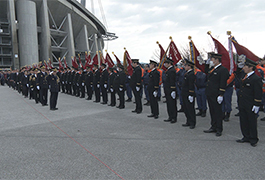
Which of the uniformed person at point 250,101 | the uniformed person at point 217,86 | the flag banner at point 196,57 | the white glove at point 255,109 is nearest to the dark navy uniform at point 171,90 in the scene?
the flag banner at point 196,57

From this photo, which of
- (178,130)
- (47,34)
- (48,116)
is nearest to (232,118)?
(178,130)

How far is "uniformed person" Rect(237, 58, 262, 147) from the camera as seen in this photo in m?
4.67

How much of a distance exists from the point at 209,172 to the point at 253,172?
0.70 m

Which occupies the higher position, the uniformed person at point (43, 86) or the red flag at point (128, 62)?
the red flag at point (128, 62)

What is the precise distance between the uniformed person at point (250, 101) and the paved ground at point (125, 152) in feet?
0.84

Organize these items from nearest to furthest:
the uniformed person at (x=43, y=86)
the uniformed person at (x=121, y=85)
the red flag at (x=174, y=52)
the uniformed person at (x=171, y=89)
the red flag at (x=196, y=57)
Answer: the red flag at (x=196, y=57), the uniformed person at (x=171, y=89), the red flag at (x=174, y=52), the uniformed person at (x=121, y=85), the uniformed person at (x=43, y=86)

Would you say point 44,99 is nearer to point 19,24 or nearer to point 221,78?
point 221,78

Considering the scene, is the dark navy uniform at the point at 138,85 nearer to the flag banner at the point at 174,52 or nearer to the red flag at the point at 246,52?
the flag banner at the point at 174,52

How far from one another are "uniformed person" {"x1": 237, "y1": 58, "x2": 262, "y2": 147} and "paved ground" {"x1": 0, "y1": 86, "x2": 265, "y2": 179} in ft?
0.84

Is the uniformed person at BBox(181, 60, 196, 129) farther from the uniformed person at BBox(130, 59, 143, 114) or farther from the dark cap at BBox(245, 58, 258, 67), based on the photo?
the uniformed person at BBox(130, 59, 143, 114)

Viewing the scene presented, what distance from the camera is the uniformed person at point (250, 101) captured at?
4672 millimetres

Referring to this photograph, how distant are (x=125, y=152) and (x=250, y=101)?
2.97 meters

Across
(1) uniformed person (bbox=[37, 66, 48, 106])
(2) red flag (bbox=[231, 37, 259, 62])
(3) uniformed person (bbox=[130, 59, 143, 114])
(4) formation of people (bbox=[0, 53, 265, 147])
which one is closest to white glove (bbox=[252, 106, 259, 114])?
(4) formation of people (bbox=[0, 53, 265, 147])

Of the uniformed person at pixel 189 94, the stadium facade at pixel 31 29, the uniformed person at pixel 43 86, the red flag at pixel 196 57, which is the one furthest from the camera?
the stadium facade at pixel 31 29
